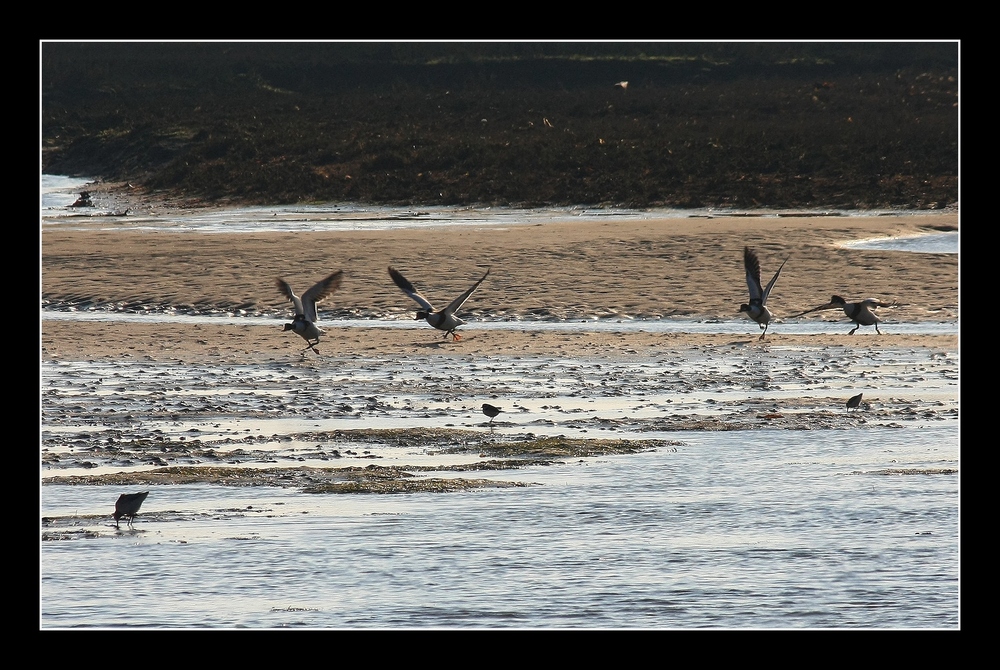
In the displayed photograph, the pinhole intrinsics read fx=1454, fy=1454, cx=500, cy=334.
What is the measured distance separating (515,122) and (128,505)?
41.5 meters

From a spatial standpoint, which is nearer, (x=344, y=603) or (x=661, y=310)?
(x=344, y=603)

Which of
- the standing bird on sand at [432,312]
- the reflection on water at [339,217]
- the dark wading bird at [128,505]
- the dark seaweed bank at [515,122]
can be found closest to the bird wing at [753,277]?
the standing bird on sand at [432,312]

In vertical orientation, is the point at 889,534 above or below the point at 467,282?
below

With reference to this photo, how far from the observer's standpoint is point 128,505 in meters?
9.33

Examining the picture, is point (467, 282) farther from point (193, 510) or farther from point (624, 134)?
point (624, 134)

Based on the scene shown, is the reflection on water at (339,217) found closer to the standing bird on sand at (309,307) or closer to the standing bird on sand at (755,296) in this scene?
the standing bird on sand at (755,296)

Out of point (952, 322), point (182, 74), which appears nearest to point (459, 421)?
point (952, 322)

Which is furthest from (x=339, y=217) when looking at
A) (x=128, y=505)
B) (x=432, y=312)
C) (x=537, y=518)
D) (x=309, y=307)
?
(x=128, y=505)

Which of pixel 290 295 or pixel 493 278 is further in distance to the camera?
pixel 493 278

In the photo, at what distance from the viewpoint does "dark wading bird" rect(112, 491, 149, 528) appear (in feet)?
30.5

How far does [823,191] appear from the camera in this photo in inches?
1372

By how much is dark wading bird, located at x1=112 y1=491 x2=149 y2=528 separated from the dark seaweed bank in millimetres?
25926

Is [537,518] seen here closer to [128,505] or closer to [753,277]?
[128,505]

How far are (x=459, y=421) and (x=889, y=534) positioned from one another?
14.4ft
